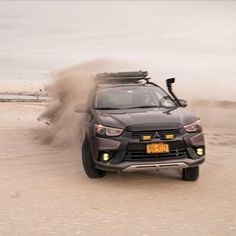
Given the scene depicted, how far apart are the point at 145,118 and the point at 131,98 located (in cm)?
145

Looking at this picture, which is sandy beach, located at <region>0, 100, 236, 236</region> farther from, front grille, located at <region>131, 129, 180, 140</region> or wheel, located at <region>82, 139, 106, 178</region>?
front grille, located at <region>131, 129, 180, 140</region>

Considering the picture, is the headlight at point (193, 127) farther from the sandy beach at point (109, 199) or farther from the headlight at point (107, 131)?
the headlight at point (107, 131)

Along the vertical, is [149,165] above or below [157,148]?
below

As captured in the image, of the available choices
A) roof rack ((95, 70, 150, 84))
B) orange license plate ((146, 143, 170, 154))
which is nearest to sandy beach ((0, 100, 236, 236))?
orange license plate ((146, 143, 170, 154))

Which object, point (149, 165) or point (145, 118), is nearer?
point (149, 165)

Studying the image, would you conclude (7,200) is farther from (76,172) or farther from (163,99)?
(163,99)

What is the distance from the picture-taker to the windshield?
8875 millimetres

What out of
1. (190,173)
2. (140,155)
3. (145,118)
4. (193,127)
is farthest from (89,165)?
(193,127)

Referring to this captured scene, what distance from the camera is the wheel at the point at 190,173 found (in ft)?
26.1

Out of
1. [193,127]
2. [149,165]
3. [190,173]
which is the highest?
[193,127]

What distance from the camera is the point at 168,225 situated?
18.8 ft

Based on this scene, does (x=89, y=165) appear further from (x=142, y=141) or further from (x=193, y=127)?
(x=193, y=127)

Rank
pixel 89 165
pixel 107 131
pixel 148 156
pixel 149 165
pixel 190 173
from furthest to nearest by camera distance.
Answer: pixel 89 165
pixel 190 173
pixel 107 131
pixel 148 156
pixel 149 165

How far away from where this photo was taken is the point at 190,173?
26.2ft
